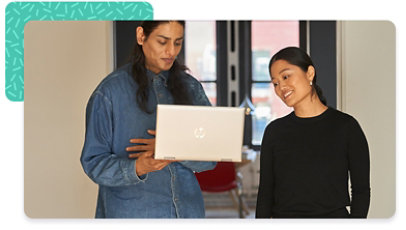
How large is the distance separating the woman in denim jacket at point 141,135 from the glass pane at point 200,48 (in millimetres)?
33

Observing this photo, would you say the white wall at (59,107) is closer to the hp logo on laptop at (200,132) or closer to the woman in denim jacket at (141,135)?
the woman in denim jacket at (141,135)

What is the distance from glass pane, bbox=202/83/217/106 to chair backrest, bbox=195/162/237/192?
0.25 m

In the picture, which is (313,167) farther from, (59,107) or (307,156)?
(59,107)

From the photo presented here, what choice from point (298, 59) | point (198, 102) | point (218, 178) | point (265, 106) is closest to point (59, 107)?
point (198, 102)

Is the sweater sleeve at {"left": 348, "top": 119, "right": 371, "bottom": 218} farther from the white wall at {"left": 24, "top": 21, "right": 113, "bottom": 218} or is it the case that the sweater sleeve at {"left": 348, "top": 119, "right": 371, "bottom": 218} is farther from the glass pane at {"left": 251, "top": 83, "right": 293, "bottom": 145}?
the white wall at {"left": 24, "top": 21, "right": 113, "bottom": 218}

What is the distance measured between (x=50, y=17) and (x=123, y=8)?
0.97 feet

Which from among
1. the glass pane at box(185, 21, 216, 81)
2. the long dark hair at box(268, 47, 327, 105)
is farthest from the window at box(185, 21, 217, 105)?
the long dark hair at box(268, 47, 327, 105)

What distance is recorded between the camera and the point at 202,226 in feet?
5.79

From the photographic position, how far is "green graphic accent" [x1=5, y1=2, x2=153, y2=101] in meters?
1.77

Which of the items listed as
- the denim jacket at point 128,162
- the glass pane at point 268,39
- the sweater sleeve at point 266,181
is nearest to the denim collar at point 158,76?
the denim jacket at point 128,162

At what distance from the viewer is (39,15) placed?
1.79m

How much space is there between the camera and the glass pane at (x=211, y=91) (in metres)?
1.73

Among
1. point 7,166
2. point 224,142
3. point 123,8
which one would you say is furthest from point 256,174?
point 7,166

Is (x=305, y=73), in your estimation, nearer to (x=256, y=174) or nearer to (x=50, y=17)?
(x=256, y=174)
